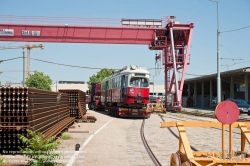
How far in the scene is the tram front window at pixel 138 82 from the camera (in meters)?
24.9

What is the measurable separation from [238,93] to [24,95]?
6199 cm

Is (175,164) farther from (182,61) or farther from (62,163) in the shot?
(182,61)

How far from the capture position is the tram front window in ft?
81.7

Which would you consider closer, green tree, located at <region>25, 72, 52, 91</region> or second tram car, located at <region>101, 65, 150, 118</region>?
second tram car, located at <region>101, 65, 150, 118</region>

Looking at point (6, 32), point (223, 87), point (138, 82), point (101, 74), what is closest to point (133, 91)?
point (138, 82)

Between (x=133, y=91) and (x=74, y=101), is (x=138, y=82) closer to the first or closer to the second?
(x=133, y=91)

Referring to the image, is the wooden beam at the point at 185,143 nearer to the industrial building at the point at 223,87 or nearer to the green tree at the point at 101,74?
the industrial building at the point at 223,87

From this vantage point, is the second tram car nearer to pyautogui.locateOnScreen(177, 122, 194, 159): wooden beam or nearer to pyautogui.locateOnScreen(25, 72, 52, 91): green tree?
pyautogui.locateOnScreen(177, 122, 194, 159): wooden beam

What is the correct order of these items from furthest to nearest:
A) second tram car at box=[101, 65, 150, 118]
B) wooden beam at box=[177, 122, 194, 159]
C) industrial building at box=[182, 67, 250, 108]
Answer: industrial building at box=[182, 67, 250, 108]
second tram car at box=[101, 65, 150, 118]
wooden beam at box=[177, 122, 194, 159]

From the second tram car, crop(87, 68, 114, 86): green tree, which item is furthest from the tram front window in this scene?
crop(87, 68, 114, 86): green tree

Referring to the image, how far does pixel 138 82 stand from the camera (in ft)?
82.3

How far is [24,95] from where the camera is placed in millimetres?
9594

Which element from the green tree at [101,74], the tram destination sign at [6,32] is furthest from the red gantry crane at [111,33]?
the green tree at [101,74]

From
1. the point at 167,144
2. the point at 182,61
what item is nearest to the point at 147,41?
the point at 182,61
